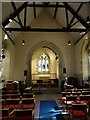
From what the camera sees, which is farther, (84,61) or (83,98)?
(84,61)

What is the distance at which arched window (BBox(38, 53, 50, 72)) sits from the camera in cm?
2078

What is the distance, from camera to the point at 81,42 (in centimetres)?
1380

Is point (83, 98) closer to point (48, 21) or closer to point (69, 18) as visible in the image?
point (69, 18)

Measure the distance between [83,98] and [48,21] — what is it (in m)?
10.6

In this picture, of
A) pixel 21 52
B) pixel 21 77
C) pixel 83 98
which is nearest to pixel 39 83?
pixel 21 77

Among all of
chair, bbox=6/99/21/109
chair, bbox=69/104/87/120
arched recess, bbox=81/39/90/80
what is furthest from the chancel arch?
chair, bbox=69/104/87/120

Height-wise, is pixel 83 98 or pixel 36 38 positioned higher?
pixel 36 38

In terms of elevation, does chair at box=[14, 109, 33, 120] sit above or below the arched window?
below

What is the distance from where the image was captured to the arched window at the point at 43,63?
2078 cm

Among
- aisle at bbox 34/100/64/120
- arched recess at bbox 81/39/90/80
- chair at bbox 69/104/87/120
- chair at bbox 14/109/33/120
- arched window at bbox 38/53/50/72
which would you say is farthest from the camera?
arched window at bbox 38/53/50/72

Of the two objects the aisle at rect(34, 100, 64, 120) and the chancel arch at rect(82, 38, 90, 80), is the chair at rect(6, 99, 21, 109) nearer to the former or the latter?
the aisle at rect(34, 100, 64, 120)

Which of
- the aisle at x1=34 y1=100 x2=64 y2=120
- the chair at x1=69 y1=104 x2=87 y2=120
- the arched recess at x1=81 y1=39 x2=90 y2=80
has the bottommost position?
the aisle at x1=34 y1=100 x2=64 y2=120

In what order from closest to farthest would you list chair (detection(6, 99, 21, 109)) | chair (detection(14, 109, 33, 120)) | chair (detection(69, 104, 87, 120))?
chair (detection(14, 109, 33, 120)) → chair (detection(69, 104, 87, 120)) → chair (detection(6, 99, 21, 109))

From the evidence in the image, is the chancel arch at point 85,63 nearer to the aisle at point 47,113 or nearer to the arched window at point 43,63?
the aisle at point 47,113
